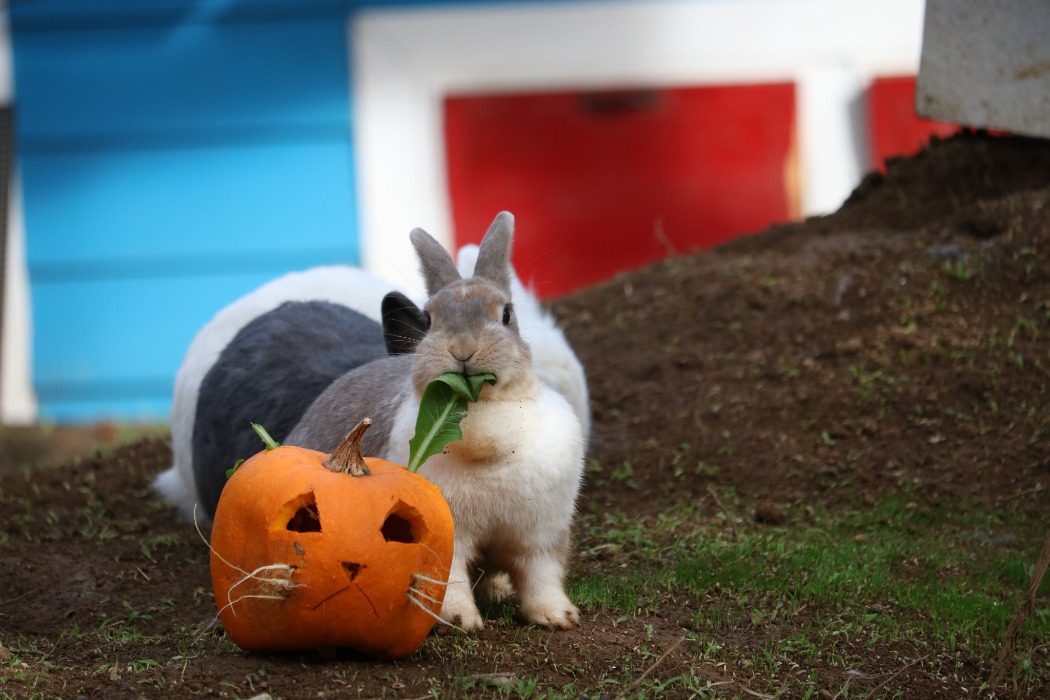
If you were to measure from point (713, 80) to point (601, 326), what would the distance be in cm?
266

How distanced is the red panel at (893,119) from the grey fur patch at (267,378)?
13.7 ft

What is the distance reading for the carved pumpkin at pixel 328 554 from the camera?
8.50ft

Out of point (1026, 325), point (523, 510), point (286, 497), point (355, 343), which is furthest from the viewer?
point (1026, 325)

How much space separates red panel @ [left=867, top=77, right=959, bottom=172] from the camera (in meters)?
7.40

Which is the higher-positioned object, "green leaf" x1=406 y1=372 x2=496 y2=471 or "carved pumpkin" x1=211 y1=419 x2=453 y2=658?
"green leaf" x1=406 y1=372 x2=496 y2=471

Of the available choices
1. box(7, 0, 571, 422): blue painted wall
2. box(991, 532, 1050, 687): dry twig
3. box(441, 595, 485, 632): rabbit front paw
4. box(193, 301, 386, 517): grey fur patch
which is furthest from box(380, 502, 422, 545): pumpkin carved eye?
box(7, 0, 571, 422): blue painted wall

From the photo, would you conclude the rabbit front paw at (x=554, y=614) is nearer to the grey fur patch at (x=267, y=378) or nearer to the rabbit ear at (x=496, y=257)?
the rabbit ear at (x=496, y=257)

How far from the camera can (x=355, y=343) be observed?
14.1ft

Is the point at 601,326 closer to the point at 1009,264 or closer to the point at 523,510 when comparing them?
the point at 1009,264

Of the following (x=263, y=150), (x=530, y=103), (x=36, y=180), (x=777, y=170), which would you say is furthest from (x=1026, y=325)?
(x=36, y=180)

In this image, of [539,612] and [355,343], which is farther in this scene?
[355,343]

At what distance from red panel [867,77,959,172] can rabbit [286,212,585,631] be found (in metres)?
4.85

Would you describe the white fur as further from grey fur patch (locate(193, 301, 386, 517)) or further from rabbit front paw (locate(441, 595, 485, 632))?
grey fur patch (locate(193, 301, 386, 517))

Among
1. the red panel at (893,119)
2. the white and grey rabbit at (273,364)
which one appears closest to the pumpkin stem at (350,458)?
the white and grey rabbit at (273,364)
